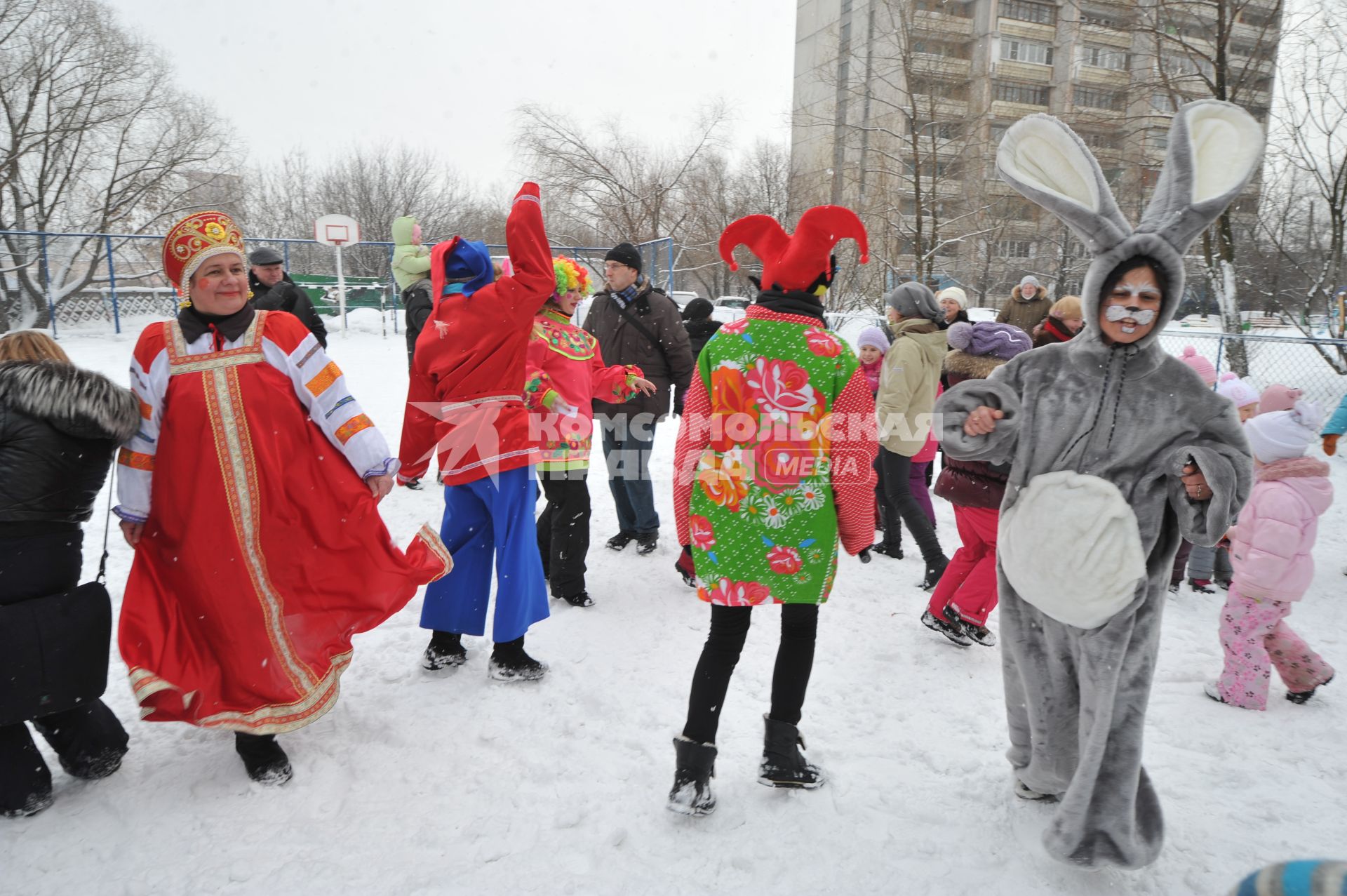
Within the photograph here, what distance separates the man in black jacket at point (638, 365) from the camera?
516 cm

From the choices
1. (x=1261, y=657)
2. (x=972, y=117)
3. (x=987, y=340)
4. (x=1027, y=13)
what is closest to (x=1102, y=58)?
(x=1027, y=13)

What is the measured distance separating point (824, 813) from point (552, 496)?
2294mm

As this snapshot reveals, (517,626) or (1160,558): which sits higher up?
(1160,558)

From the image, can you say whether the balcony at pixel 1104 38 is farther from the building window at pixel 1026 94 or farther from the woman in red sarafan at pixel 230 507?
the woman in red sarafan at pixel 230 507

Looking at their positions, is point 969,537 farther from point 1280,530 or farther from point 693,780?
point 693,780

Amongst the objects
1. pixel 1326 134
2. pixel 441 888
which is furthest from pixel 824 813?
pixel 1326 134

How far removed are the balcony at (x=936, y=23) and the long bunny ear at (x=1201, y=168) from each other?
39.2 ft

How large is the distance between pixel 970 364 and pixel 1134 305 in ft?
5.84

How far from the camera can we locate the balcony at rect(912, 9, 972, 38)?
41.1 feet

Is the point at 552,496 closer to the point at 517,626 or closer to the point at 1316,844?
the point at 517,626

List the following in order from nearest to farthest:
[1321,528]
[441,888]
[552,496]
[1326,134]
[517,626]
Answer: [441,888] → [517,626] → [552,496] → [1321,528] → [1326,134]

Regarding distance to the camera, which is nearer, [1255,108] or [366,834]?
[366,834]

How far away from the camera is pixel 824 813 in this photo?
8.75ft

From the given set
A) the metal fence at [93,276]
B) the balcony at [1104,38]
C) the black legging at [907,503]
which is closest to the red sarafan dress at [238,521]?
the black legging at [907,503]
